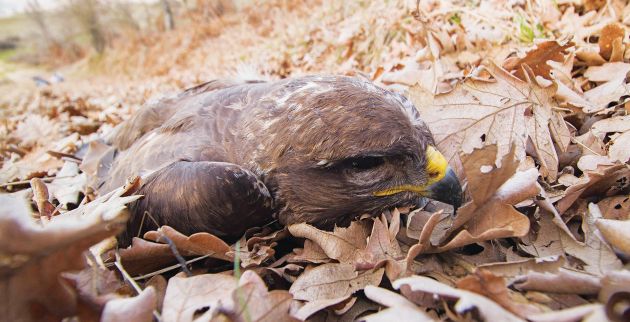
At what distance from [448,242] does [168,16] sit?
26672 mm

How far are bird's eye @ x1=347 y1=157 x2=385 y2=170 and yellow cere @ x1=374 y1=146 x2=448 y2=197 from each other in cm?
18

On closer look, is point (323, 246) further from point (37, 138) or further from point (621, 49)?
point (37, 138)

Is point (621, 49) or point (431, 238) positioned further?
point (621, 49)

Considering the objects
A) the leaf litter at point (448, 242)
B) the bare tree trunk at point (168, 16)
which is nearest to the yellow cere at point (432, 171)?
the leaf litter at point (448, 242)

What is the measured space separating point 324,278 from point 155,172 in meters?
1.36

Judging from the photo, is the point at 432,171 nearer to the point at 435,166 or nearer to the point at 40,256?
the point at 435,166

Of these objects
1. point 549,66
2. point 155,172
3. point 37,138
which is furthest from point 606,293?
point 37,138

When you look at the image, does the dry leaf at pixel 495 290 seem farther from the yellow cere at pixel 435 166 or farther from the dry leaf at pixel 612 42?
the dry leaf at pixel 612 42

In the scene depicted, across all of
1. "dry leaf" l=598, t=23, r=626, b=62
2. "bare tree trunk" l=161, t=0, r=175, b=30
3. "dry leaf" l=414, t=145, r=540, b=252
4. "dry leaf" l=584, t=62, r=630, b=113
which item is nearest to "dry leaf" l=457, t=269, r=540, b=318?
"dry leaf" l=414, t=145, r=540, b=252

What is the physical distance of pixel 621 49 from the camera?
317 centimetres

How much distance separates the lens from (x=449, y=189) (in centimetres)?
229

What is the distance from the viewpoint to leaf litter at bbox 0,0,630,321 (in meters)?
1.54

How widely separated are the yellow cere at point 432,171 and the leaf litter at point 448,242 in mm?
143

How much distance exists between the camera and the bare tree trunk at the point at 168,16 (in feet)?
81.9
